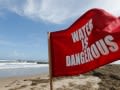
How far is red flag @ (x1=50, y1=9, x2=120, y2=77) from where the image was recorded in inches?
198

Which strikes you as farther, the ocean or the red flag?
the ocean

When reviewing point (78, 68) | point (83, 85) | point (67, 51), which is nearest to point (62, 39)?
point (67, 51)

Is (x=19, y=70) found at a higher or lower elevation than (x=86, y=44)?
higher

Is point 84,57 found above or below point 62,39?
below

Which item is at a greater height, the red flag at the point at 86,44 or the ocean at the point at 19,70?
the ocean at the point at 19,70

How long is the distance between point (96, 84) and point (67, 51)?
8.25 metres

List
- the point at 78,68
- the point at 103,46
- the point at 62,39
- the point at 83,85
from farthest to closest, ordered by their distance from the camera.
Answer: the point at 83,85
the point at 62,39
the point at 78,68
the point at 103,46

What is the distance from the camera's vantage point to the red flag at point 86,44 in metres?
5.03

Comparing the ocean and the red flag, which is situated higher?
the ocean

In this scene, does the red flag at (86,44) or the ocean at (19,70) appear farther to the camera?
the ocean at (19,70)

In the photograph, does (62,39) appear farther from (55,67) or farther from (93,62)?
(93,62)

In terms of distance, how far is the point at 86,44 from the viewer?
537cm

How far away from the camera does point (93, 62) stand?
17.0 feet

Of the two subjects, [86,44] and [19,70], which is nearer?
[86,44]
